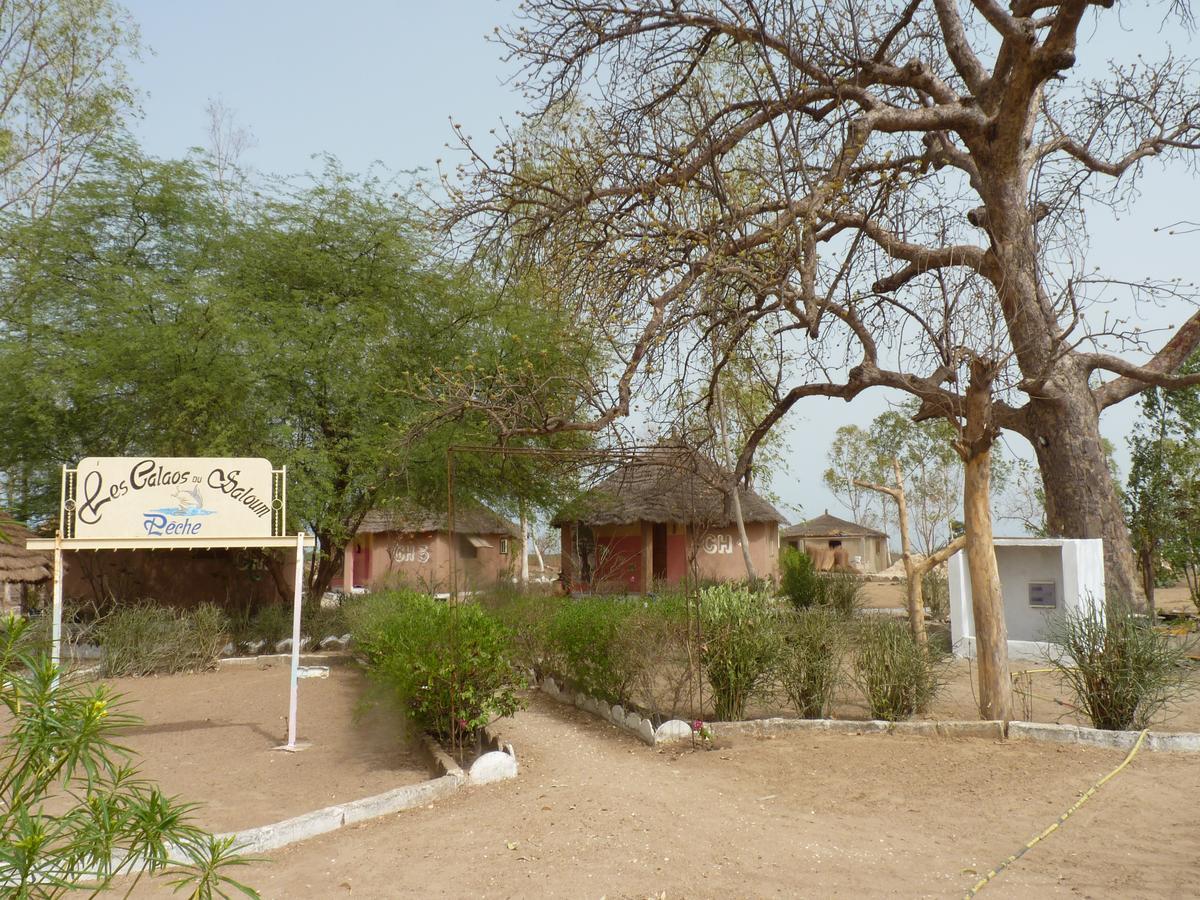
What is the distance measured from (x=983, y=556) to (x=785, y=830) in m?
4.03

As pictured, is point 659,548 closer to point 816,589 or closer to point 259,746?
point 816,589

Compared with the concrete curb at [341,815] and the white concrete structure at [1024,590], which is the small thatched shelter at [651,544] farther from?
the concrete curb at [341,815]

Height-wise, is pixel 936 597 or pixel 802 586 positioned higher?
pixel 802 586

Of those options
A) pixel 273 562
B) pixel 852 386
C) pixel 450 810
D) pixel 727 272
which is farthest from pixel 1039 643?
pixel 273 562

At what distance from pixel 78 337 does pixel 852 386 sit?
38.0 feet

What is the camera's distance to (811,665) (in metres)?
8.87

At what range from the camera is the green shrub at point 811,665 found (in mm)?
8859

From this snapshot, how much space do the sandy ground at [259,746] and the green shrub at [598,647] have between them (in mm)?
2004

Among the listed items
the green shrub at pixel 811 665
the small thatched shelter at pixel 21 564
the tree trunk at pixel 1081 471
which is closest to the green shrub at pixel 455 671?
the green shrub at pixel 811 665

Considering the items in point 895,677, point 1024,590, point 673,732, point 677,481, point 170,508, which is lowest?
point 673,732

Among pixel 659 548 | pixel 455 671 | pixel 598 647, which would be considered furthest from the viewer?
pixel 659 548

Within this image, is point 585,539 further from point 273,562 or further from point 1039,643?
point 1039,643

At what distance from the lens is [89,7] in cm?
2052

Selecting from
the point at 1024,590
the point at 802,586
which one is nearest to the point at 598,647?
the point at 1024,590
